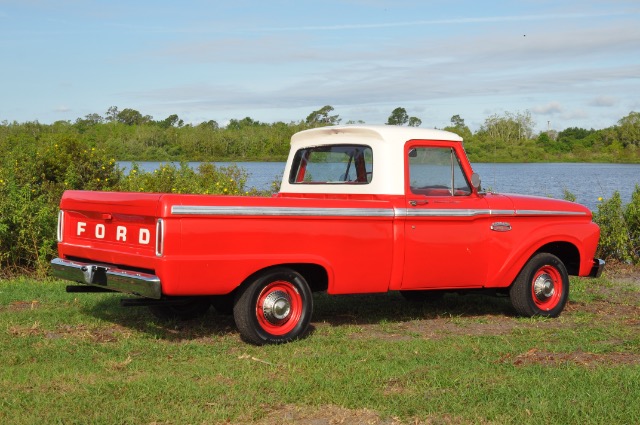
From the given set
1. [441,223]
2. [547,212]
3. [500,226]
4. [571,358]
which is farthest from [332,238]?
[547,212]

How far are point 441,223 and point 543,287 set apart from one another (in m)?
1.53

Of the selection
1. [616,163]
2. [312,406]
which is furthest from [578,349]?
[616,163]

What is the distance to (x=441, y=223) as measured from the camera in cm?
814

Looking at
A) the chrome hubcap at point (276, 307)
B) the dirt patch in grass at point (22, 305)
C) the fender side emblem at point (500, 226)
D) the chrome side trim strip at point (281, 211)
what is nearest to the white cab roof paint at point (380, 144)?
the chrome side trim strip at point (281, 211)

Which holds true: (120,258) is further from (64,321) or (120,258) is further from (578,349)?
(578,349)

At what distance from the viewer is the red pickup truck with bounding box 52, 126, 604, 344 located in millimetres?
6875

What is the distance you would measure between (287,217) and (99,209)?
159 cm

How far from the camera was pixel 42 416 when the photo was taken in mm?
5219

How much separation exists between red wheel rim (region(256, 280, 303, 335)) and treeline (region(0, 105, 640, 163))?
15.3 m

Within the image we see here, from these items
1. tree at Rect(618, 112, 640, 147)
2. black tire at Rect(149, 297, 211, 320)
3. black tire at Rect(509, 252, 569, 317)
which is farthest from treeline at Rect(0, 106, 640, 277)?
tree at Rect(618, 112, 640, 147)

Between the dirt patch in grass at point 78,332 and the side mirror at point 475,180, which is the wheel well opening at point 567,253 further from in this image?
the dirt patch in grass at point 78,332

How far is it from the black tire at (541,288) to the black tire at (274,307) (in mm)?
2410

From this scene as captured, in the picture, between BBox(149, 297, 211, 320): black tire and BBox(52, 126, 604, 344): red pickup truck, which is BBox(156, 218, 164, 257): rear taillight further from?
BBox(149, 297, 211, 320): black tire

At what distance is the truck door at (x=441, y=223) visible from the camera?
8.01m
